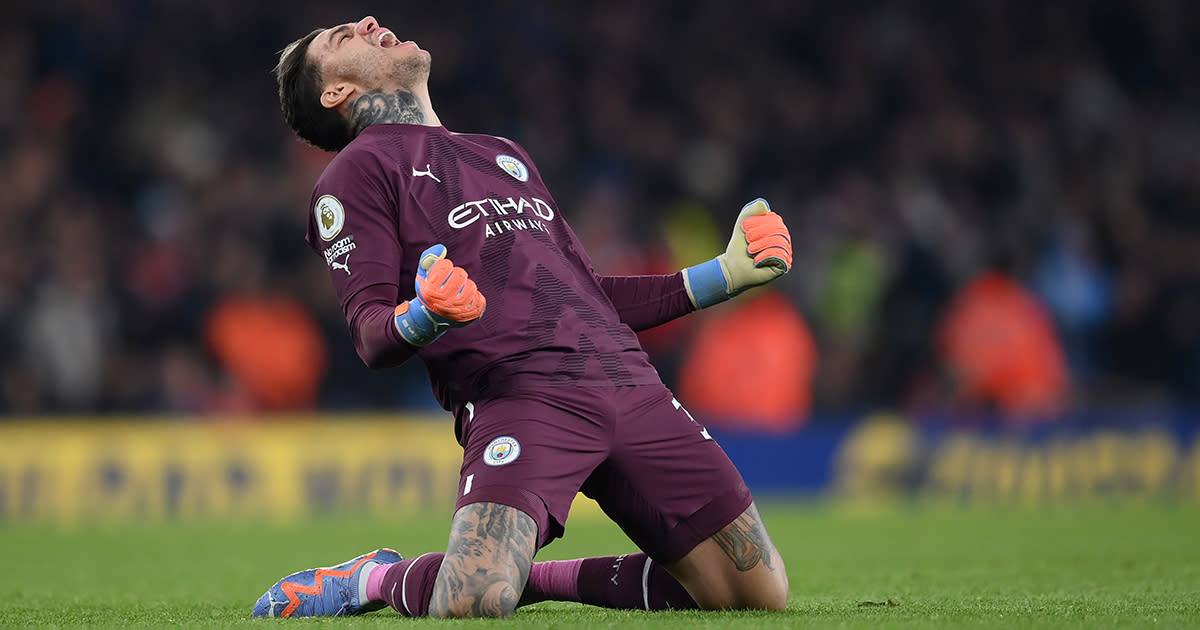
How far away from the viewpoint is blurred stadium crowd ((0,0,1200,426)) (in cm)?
1230

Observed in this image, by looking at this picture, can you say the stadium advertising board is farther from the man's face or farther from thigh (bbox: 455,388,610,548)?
thigh (bbox: 455,388,610,548)

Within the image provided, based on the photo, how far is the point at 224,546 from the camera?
354 inches

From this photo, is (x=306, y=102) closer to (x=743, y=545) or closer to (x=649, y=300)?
(x=649, y=300)

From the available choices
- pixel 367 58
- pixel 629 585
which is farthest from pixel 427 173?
pixel 629 585

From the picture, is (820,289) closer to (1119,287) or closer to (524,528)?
(1119,287)

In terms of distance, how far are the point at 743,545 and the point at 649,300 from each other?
849mm

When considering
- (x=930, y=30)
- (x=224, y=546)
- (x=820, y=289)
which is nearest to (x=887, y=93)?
(x=930, y=30)

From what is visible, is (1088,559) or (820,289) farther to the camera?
(820,289)

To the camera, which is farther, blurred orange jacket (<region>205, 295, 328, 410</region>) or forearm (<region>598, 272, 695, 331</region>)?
blurred orange jacket (<region>205, 295, 328, 410</region>)

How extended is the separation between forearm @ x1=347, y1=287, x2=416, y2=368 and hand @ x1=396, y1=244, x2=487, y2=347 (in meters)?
0.06

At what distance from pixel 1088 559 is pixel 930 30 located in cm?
1021

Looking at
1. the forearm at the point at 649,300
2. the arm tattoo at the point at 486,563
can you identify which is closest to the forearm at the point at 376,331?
the arm tattoo at the point at 486,563

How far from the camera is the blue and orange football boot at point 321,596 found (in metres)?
4.93

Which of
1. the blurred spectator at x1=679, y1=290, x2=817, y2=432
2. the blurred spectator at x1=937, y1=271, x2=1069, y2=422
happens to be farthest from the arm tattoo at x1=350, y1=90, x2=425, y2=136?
the blurred spectator at x1=937, y1=271, x2=1069, y2=422
